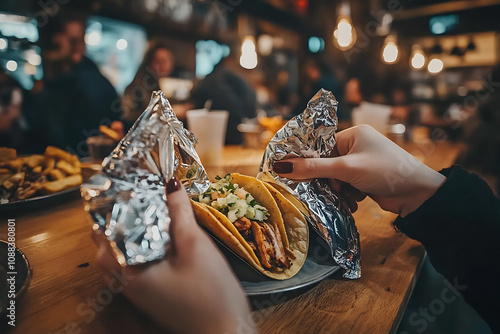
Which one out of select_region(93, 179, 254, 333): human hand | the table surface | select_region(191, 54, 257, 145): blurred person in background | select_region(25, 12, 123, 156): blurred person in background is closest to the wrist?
the table surface

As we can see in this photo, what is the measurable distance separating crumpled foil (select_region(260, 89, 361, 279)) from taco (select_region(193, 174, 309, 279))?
0.06 metres

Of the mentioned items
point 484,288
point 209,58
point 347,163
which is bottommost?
point 484,288

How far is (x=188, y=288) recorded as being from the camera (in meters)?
0.54

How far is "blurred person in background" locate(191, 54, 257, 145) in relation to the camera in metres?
3.52

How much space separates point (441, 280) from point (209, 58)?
5.53 m

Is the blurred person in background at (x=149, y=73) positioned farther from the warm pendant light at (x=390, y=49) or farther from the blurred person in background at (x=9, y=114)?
the warm pendant light at (x=390, y=49)

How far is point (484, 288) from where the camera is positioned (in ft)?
2.70

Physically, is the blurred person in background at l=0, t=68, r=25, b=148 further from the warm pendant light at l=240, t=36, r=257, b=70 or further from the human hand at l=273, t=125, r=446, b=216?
the human hand at l=273, t=125, r=446, b=216

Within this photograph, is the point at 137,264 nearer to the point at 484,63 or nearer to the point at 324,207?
the point at 324,207

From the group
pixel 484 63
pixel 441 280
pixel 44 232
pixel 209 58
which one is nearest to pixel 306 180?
pixel 441 280

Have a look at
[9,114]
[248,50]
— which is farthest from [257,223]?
[248,50]

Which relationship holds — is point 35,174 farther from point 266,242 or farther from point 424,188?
point 424,188

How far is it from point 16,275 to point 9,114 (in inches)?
123

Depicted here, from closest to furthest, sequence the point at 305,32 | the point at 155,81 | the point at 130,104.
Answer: the point at 155,81, the point at 130,104, the point at 305,32
